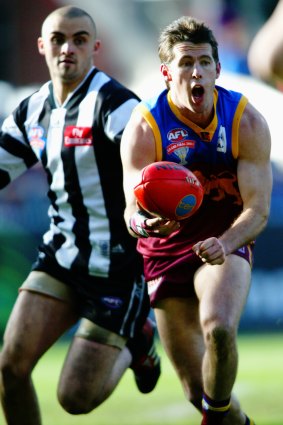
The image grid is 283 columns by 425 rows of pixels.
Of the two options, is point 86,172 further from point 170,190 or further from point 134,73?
point 134,73

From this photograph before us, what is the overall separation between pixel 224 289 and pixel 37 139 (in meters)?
1.67

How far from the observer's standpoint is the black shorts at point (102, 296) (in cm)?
612

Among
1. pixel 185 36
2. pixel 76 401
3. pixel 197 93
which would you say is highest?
pixel 185 36

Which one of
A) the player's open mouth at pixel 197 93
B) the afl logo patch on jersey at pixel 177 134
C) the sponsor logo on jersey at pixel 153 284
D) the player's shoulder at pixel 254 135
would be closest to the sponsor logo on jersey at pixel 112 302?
the sponsor logo on jersey at pixel 153 284

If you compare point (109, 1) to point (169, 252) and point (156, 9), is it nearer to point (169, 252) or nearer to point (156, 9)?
point (156, 9)

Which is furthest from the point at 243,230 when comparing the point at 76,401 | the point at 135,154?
the point at 76,401

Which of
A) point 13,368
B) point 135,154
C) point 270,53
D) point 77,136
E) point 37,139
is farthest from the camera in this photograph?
point 37,139

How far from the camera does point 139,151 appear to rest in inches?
213

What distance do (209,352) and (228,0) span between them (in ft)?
32.5

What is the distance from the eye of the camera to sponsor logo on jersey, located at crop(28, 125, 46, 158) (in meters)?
6.27

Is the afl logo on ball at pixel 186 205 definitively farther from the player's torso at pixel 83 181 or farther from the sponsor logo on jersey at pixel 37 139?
the sponsor logo on jersey at pixel 37 139

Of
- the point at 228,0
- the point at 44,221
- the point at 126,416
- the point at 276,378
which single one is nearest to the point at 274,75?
the point at 126,416

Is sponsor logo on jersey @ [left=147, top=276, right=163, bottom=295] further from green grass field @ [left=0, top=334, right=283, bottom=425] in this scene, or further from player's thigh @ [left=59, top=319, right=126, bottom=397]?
green grass field @ [left=0, top=334, right=283, bottom=425]

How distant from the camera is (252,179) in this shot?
5387 millimetres
